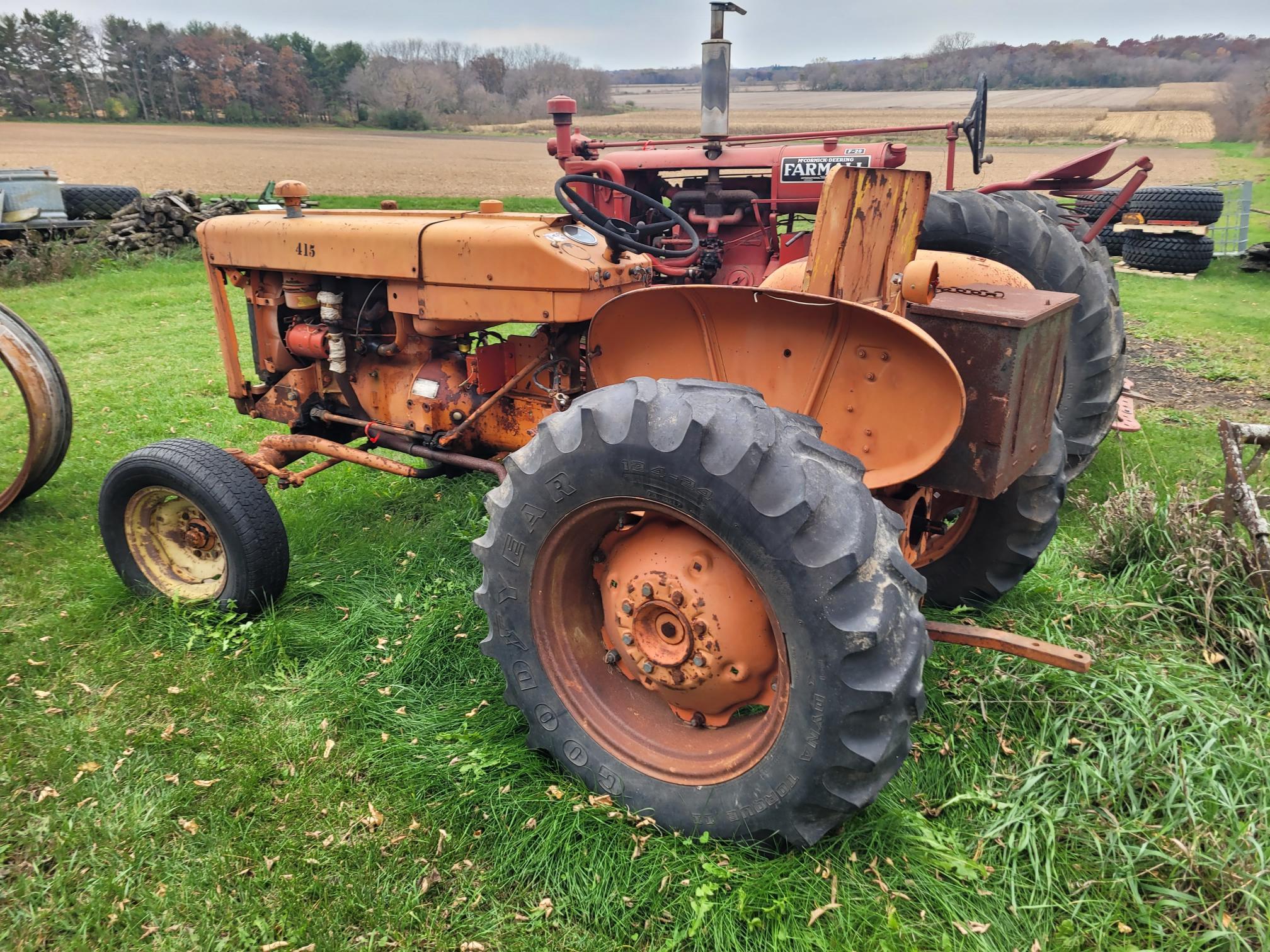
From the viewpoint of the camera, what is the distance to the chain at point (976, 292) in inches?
99.1

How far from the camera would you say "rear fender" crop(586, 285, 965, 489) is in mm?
2225

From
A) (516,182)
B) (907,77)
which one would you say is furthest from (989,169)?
(907,77)

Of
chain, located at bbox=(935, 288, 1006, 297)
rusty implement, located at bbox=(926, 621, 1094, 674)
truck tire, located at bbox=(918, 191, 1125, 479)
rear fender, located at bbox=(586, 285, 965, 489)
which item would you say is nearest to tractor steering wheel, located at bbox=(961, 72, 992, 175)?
truck tire, located at bbox=(918, 191, 1125, 479)

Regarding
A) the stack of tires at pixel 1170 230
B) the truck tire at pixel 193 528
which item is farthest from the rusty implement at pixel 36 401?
the stack of tires at pixel 1170 230

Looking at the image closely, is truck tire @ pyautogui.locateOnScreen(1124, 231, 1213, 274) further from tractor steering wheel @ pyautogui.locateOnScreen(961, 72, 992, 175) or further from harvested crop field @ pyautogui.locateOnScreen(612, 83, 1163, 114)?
harvested crop field @ pyautogui.locateOnScreen(612, 83, 1163, 114)

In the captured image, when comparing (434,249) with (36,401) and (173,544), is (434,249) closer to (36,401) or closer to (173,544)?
(173,544)

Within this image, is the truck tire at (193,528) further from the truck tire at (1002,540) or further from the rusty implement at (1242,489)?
the rusty implement at (1242,489)

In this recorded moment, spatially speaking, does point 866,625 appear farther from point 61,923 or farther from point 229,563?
point 229,563

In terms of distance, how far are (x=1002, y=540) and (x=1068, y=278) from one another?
192 centimetres

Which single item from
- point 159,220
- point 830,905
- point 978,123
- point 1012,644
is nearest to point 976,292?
point 1012,644

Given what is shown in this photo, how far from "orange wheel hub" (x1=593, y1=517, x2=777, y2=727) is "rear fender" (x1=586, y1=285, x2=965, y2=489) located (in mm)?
501

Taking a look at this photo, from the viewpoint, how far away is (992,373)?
89.4 inches

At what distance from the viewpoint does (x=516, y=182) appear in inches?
934

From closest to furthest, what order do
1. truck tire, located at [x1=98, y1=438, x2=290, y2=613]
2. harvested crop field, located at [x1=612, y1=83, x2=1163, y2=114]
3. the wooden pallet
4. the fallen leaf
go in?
1. the fallen leaf
2. truck tire, located at [x1=98, y1=438, x2=290, y2=613]
3. the wooden pallet
4. harvested crop field, located at [x1=612, y1=83, x2=1163, y2=114]
